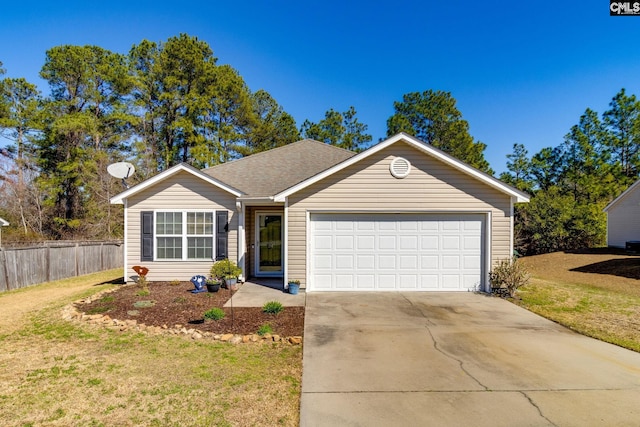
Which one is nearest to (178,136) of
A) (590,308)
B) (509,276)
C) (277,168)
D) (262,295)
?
(277,168)

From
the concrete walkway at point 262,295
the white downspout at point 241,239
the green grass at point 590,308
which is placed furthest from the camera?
the white downspout at point 241,239

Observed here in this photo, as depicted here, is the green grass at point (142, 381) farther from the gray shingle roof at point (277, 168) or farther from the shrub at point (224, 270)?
the gray shingle roof at point (277, 168)

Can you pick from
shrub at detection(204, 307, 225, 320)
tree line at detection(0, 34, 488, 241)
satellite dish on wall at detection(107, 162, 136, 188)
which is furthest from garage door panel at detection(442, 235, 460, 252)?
tree line at detection(0, 34, 488, 241)

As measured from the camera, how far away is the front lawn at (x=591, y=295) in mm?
6441

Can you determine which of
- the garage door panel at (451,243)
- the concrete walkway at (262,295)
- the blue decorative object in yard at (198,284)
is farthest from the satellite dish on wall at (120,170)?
the garage door panel at (451,243)

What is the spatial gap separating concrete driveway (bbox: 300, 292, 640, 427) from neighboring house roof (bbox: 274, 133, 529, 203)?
3465mm

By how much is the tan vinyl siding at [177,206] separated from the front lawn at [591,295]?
9150 millimetres

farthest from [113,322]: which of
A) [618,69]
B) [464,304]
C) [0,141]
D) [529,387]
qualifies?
[0,141]

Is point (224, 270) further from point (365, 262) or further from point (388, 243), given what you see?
point (388, 243)

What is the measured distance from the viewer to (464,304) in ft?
26.4

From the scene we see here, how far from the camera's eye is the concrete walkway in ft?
26.2

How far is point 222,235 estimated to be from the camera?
34.7ft

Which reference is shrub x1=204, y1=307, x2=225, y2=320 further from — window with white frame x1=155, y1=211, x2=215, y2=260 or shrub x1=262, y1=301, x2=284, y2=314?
window with white frame x1=155, y1=211, x2=215, y2=260

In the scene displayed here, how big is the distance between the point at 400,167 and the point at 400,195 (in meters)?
0.81
